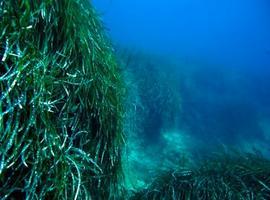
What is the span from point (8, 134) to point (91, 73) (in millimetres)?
1053

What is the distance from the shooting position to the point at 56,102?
2.34m

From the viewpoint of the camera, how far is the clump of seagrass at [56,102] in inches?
76.0

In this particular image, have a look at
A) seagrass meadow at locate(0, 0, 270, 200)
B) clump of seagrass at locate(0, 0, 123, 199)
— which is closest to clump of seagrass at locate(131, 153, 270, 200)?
seagrass meadow at locate(0, 0, 270, 200)

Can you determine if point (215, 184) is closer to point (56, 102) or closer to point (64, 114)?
point (64, 114)

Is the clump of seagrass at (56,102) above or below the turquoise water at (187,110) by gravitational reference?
below

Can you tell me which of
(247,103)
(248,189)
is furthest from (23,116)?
(247,103)

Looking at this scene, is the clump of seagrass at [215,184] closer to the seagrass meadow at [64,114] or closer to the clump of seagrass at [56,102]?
the seagrass meadow at [64,114]

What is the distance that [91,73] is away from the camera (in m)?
2.76

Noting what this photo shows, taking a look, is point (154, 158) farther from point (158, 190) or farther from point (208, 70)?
point (208, 70)

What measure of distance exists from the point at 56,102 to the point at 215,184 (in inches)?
111

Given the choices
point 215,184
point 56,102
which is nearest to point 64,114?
point 56,102

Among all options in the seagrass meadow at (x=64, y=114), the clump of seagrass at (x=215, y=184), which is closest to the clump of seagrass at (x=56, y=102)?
the seagrass meadow at (x=64, y=114)

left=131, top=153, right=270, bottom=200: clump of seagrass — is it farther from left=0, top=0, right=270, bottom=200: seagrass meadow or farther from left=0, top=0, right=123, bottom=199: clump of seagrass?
left=0, top=0, right=123, bottom=199: clump of seagrass

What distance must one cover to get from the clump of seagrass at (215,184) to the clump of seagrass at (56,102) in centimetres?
127
